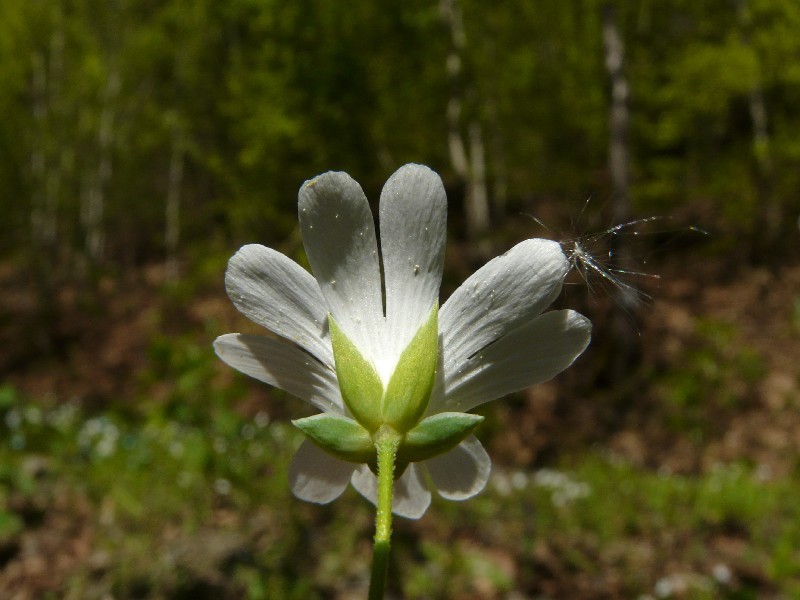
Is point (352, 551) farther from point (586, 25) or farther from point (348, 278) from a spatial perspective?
point (586, 25)

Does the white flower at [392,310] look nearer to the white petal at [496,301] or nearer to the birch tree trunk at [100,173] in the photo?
the white petal at [496,301]

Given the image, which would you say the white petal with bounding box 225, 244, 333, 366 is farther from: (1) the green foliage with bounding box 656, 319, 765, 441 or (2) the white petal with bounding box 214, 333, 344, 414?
A: (1) the green foliage with bounding box 656, 319, 765, 441

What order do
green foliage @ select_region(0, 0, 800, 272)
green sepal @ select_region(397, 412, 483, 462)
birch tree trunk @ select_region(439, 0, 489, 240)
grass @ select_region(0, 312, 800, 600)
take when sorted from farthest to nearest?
1. birch tree trunk @ select_region(439, 0, 489, 240)
2. green foliage @ select_region(0, 0, 800, 272)
3. grass @ select_region(0, 312, 800, 600)
4. green sepal @ select_region(397, 412, 483, 462)

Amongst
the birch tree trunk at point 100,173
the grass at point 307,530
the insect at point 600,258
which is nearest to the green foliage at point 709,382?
the grass at point 307,530

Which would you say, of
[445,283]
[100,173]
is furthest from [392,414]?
[100,173]

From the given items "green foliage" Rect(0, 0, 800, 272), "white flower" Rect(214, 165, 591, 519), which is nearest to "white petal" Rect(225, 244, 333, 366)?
"white flower" Rect(214, 165, 591, 519)

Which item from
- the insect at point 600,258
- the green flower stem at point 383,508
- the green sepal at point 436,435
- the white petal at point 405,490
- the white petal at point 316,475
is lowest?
the white petal at point 405,490

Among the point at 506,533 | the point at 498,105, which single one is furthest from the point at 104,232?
the point at 506,533

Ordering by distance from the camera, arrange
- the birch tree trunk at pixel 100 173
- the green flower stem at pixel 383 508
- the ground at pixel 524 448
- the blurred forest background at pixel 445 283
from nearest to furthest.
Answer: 1. the green flower stem at pixel 383 508
2. the ground at pixel 524 448
3. the blurred forest background at pixel 445 283
4. the birch tree trunk at pixel 100 173
